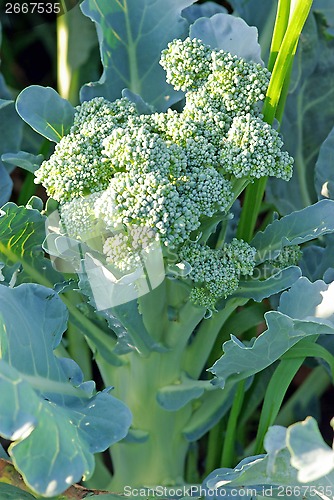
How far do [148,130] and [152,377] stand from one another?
365 mm

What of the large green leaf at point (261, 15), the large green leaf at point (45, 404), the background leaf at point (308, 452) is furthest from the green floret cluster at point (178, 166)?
the large green leaf at point (261, 15)

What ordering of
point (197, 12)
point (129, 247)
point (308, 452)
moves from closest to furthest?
point (308, 452)
point (129, 247)
point (197, 12)

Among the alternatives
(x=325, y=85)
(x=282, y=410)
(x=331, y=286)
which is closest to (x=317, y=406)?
(x=282, y=410)

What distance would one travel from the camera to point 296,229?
0.89 metres

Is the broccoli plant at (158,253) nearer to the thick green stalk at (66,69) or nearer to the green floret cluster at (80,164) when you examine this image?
the green floret cluster at (80,164)

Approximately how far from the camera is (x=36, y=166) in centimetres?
93

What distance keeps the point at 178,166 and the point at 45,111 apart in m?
0.24

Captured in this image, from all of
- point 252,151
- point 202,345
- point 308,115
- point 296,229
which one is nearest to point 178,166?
point 252,151

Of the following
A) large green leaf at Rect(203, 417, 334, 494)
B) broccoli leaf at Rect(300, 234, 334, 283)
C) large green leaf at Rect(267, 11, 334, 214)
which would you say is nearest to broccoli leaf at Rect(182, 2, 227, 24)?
large green leaf at Rect(267, 11, 334, 214)

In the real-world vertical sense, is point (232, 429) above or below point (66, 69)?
below

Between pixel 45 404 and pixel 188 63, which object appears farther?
pixel 188 63

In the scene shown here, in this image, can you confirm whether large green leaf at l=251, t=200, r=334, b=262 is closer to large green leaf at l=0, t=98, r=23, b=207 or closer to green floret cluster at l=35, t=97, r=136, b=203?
green floret cluster at l=35, t=97, r=136, b=203

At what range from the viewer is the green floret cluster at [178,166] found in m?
0.78

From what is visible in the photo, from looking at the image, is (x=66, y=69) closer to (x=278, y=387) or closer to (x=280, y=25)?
(x=280, y=25)
